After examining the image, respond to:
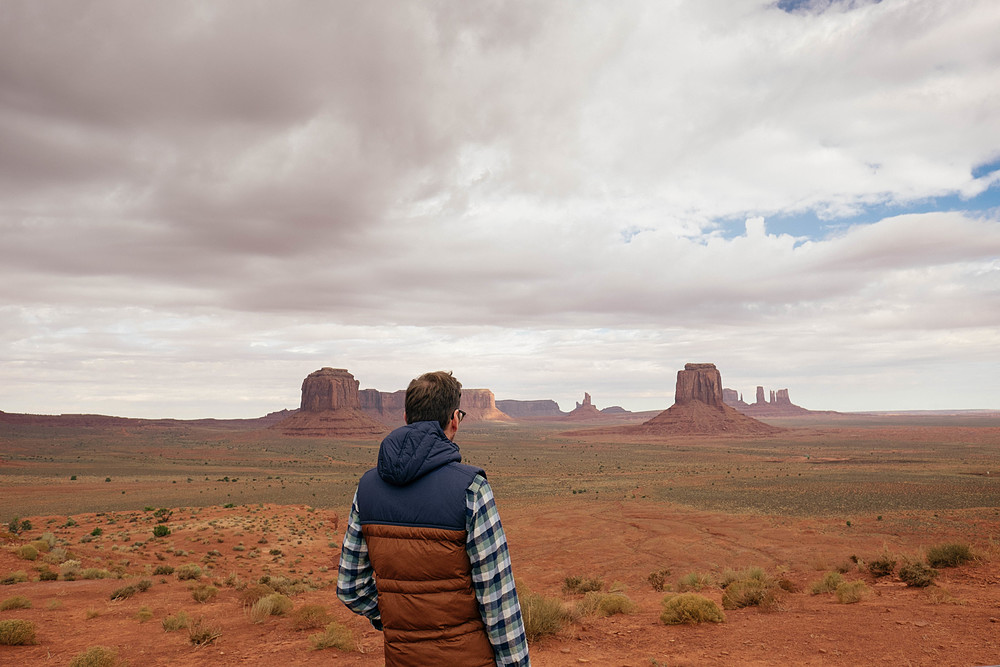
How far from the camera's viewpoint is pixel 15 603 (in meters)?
9.88

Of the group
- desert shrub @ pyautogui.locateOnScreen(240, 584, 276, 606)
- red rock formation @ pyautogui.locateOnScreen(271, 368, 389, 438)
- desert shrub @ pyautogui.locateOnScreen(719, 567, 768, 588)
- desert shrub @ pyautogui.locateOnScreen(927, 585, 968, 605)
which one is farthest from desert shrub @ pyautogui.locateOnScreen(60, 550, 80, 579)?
red rock formation @ pyautogui.locateOnScreen(271, 368, 389, 438)

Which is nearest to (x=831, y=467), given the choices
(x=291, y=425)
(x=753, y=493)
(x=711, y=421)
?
(x=753, y=493)

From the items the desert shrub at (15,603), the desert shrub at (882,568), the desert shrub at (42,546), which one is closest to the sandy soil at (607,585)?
the desert shrub at (15,603)

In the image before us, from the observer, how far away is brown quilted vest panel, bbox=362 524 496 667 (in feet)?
7.92

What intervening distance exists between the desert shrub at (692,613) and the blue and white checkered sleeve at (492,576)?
750cm

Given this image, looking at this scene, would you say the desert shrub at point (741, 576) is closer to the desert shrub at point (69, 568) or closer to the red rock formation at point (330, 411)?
the desert shrub at point (69, 568)

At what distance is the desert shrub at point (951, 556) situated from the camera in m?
12.9

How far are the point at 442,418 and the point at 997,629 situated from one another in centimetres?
963

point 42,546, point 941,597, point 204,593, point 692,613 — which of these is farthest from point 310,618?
point 42,546

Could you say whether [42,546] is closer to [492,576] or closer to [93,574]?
[93,574]

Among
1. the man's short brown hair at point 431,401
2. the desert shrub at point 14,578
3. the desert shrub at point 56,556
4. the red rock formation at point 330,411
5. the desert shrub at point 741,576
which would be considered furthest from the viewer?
the red rock formation at point 330,411

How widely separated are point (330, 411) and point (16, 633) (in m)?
152

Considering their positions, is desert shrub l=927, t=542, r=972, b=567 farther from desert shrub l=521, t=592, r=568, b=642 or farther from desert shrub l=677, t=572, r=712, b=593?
desert shrub l=521, t=592, r=568, b=642

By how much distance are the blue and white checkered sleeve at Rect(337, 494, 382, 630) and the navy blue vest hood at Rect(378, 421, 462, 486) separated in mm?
367
